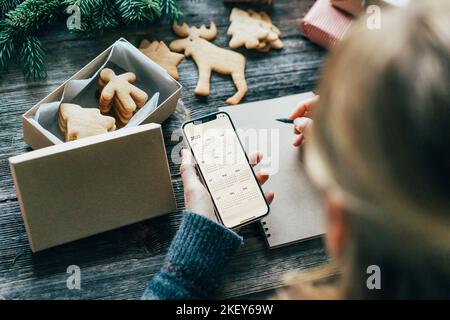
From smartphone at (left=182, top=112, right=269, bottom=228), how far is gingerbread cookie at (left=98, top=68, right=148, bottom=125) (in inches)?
3.4

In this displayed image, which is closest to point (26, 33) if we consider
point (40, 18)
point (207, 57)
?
point (40, 18)

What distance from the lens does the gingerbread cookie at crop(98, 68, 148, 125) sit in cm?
77

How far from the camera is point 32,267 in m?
0.71

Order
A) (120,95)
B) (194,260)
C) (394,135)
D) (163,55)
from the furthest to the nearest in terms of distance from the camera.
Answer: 1. (163,55)
2. (120,95)
3. (194,260)
4. (394,135)

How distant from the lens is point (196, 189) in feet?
2.43

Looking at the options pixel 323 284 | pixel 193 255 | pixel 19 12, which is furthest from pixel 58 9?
pixel 323 284

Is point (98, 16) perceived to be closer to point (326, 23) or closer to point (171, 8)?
point (171, 8)

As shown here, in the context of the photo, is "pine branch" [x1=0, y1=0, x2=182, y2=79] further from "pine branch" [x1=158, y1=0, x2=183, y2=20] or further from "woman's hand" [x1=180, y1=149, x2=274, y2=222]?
"woman's hand" [x1=180, y1=149, x2=274, y2=222]

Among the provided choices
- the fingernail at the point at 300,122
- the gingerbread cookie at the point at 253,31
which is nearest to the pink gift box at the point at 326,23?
the gingerbread cookie at the point at 253,31

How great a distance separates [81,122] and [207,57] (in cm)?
28

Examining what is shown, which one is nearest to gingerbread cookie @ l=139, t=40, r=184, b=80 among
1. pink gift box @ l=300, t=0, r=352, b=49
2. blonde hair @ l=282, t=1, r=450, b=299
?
pink gift box @ l=300, t=0, r=352, b=49

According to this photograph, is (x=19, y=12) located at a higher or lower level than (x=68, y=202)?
higher
